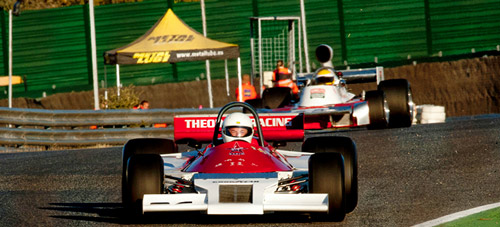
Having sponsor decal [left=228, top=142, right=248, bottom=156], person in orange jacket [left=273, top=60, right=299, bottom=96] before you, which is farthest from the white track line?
Answer: person in orange jacket [left=273, top=60, right=299, bottom=96]

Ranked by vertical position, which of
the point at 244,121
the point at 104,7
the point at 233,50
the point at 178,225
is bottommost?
the point at 178,225

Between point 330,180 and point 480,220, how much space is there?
1148 mm

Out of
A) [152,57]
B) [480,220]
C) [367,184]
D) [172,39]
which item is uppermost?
[172,39]

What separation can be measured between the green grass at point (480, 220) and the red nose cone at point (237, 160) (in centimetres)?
176

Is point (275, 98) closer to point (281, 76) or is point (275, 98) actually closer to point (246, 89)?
point (281, 76)

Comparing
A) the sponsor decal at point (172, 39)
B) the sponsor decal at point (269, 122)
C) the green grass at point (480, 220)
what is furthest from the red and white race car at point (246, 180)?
the sponsor decal at point (172, 39)

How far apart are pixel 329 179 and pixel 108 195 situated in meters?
3.16

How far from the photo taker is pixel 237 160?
841 centimetres

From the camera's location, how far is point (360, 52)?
26078 millimetres

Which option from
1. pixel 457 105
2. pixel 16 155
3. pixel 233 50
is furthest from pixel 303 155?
pixel 457 105

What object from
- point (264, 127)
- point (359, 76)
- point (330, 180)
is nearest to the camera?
point (330, 180)

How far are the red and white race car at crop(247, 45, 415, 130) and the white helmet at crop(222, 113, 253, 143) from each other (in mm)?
5366

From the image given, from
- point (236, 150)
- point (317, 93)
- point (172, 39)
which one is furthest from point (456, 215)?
point (172, 39)

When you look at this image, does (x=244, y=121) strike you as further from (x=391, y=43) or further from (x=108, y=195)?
(x=391, y=43)
